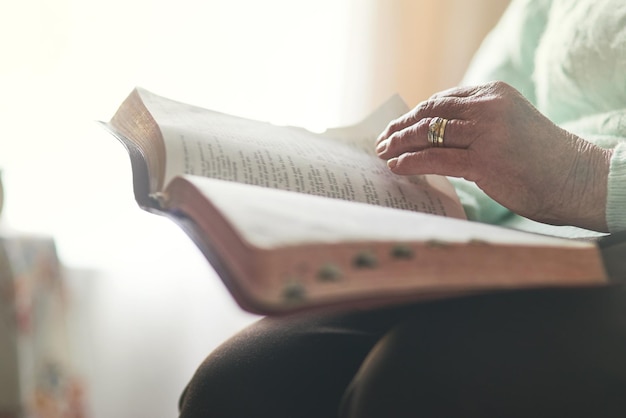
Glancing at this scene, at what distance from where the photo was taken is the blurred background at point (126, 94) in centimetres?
103

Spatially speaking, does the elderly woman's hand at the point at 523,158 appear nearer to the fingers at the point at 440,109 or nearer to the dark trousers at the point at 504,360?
the fingers at the point at 440,109

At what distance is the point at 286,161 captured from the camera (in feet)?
1.71

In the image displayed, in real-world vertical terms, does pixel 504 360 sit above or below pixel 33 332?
above

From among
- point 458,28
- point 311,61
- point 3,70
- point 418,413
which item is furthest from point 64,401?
point 458,28

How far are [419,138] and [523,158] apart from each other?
0.32ft

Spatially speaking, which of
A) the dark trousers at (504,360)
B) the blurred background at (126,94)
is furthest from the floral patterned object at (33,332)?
the dark trousers at (504,360)

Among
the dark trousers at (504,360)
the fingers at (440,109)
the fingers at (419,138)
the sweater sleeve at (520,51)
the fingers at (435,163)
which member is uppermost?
the sweater sleeve at (520,51)

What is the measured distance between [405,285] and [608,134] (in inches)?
18.1

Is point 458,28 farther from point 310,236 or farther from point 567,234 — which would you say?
point 310,236

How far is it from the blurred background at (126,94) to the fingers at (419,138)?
0.63 m

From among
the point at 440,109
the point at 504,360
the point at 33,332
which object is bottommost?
the point at 33,332

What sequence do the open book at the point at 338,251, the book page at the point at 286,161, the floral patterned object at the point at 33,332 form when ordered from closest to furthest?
1. the open book at the point at 338,251
2. the book page at the point at 286,161
3. the floral patterned object at the point at 33,332

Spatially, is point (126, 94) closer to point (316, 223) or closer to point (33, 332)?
point (33, 332)

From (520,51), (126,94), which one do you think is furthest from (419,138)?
(126,94)
